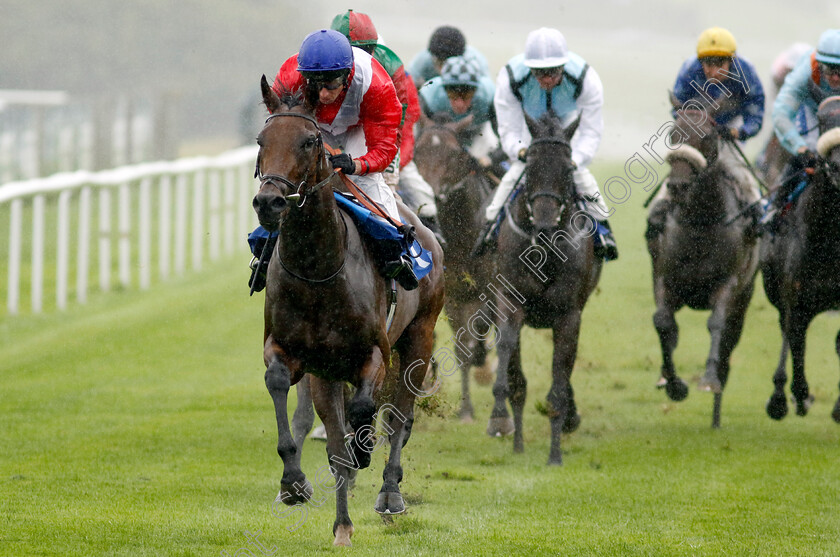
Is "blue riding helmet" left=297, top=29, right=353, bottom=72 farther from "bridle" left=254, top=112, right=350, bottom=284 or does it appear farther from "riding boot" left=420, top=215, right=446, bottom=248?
→ "riding boot" left=420, top=215, right=446, bottom=248

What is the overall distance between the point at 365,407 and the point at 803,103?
4.95 meters

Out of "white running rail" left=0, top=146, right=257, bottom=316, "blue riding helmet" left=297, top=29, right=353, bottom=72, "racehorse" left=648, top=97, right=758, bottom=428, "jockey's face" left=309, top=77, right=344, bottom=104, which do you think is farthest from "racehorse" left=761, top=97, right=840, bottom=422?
"white running rail" left=0, top=146, right=257, bottom=316

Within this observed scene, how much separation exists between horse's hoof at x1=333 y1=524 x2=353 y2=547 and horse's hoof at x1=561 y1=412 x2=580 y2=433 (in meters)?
3.27

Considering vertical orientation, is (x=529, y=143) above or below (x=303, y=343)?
above

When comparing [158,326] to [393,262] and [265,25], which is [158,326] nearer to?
[393,262]

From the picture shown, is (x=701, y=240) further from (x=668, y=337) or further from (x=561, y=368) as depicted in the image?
(x=561, y=368)

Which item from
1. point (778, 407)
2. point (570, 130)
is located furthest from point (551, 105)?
point (778, 407)

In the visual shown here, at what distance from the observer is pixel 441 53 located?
991cm

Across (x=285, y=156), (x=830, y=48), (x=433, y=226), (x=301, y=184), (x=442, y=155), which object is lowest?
(x=433, y=226)

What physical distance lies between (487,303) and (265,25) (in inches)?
1101

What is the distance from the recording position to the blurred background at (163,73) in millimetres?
20312

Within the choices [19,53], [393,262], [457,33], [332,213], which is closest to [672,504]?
[393,262]

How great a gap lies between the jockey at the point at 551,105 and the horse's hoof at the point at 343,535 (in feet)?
10.3

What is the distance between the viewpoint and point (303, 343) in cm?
511
